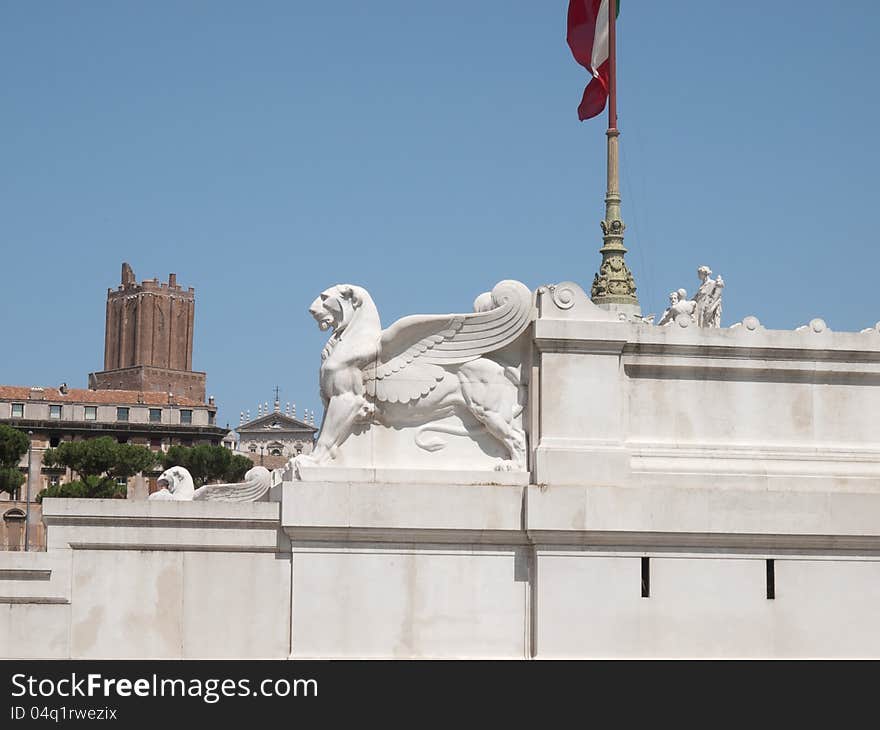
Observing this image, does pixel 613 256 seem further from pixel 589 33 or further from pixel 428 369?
pixel 428 369

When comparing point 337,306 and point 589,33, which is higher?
point 589,33

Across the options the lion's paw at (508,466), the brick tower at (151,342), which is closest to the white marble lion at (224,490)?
the lion's paw at (508,466)

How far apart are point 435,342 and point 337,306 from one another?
116cm

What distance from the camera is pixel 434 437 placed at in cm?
1600

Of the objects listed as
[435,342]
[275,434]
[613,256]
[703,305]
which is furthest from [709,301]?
[275,434]

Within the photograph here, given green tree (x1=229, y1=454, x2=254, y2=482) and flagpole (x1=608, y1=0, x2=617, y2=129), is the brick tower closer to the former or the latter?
green tree (x1=229, y1=454, x2=254, y2=482)

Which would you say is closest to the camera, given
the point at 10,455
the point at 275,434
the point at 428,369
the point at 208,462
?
the point at 428,369

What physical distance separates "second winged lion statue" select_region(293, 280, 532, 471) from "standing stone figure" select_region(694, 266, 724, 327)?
19.9ft

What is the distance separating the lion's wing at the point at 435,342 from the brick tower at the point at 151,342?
166210 mm

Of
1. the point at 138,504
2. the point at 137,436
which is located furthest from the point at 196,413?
the point at 138,504

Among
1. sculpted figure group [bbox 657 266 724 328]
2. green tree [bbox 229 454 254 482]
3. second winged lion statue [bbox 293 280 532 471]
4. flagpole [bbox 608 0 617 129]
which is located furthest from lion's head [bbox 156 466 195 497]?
green tree [bbox 229 454 254 482]

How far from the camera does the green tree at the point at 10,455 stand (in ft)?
307
